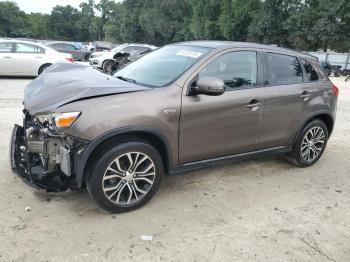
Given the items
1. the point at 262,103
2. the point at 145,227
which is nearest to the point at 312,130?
the point at 262,103

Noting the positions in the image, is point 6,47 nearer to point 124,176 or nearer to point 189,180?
point 189,180

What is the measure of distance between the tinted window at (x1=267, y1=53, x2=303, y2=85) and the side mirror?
3.70 ft

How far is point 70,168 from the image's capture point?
347 cm

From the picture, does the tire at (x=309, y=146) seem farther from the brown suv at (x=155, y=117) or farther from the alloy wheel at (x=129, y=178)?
the alloy wheel at (x=129, y=178)

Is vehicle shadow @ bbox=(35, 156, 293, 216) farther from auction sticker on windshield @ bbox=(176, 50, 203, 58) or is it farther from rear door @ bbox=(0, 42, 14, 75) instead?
rear door @ bbox=(0, 42, 14, 75)

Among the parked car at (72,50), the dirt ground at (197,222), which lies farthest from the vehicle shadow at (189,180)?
the parked car at (72,50)

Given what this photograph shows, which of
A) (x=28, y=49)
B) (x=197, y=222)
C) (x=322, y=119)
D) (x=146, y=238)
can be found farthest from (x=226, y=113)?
(x=28, y=49)

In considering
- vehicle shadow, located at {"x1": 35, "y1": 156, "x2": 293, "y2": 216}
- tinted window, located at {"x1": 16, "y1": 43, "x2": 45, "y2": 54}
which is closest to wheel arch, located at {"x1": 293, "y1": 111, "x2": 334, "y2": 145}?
vehicle shadow, located at {"x1": 35, "y1": 156, "x2": 293, "y2": 216}

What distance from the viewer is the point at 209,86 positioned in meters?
3.81

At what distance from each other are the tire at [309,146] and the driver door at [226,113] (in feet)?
2.94

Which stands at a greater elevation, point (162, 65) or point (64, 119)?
point (162, 65)

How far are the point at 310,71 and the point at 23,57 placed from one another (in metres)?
10.5

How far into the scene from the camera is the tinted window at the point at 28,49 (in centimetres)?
1289

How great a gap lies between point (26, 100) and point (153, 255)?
2.07 metres
